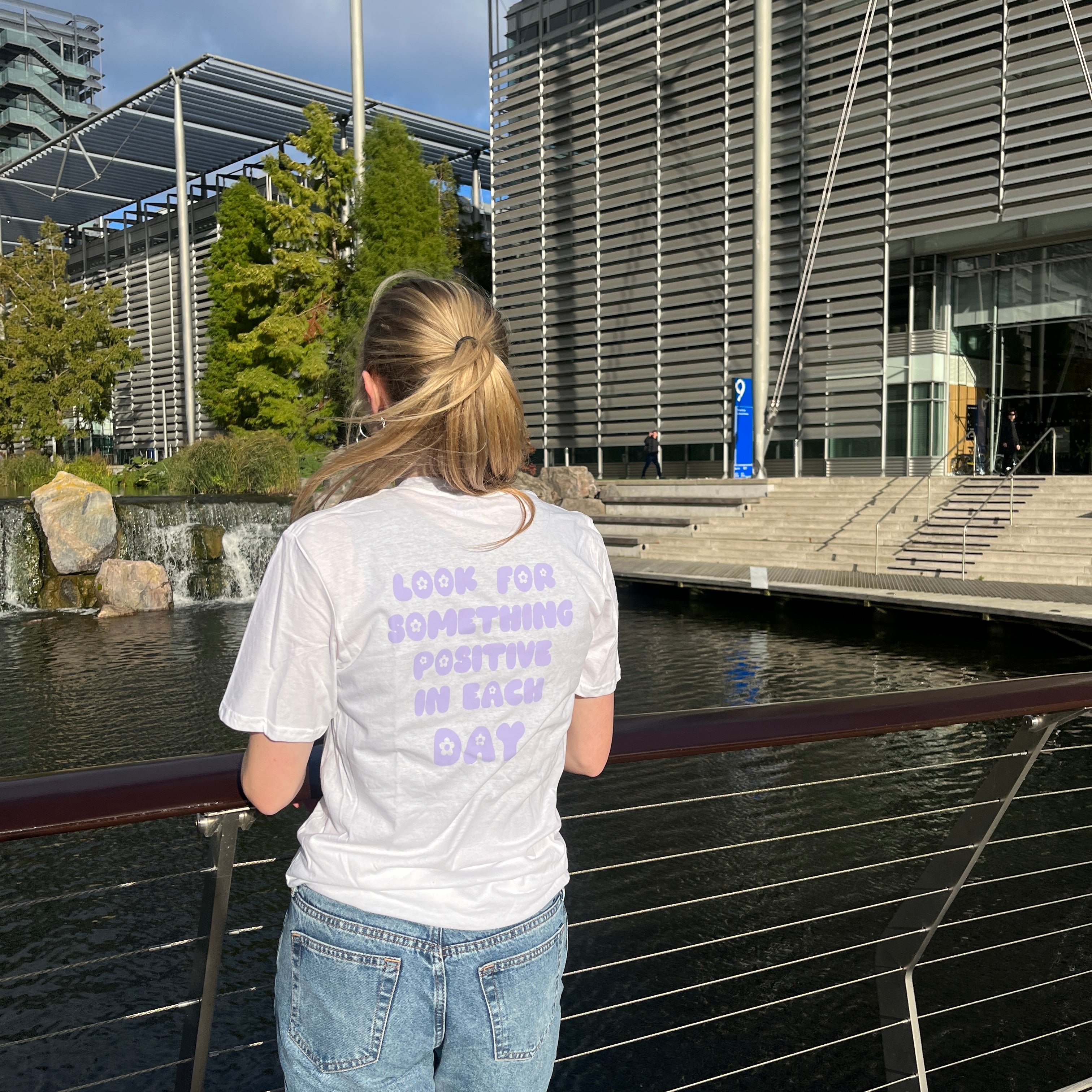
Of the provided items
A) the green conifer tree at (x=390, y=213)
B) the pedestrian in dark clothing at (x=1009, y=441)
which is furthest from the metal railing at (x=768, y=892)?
the green conifer tree at (x=390, y=213)

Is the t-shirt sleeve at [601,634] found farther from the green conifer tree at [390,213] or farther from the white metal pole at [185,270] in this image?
the white metal pole at [185,270]

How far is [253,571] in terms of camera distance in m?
19.5

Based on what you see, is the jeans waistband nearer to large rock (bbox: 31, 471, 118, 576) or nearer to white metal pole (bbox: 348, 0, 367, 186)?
large rock (bbox: 31, 471, 118, 576)

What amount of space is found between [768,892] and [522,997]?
5.20 m

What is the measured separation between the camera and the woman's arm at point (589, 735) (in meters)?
1.52

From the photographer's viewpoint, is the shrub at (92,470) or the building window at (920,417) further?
the shrub at (92,470)

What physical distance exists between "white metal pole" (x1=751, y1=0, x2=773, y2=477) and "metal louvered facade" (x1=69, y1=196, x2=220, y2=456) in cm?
2277

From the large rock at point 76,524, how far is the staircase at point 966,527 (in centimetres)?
1309

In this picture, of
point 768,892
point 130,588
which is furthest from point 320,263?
point 768,892

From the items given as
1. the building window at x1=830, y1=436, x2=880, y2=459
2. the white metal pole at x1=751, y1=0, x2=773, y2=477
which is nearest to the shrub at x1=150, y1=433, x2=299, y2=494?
the white metal pole at x1=751, y1=0, x2=773, y2=477

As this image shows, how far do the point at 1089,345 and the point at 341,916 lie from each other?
2473cm

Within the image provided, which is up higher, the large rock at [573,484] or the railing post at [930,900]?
the large rock at [573,484]

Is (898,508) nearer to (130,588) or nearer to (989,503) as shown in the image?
(989,503)

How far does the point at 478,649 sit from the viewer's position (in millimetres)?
1282
